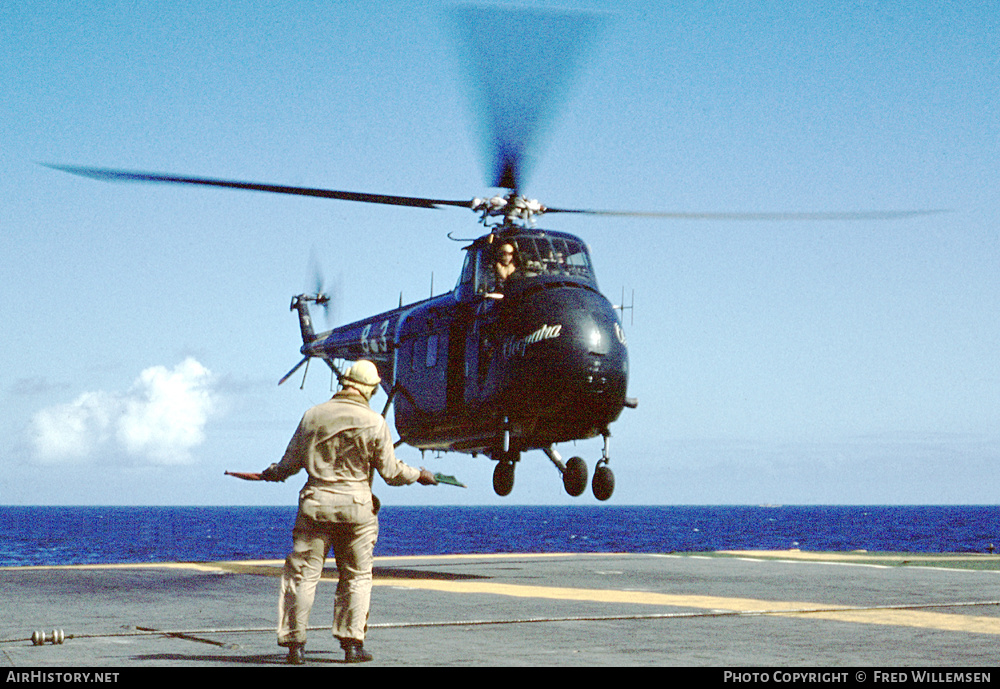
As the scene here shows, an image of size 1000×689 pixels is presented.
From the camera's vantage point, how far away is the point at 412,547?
4232 inches

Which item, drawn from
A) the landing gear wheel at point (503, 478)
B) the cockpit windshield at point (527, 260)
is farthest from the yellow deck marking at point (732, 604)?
the cockpit windshield at point (527, 260)

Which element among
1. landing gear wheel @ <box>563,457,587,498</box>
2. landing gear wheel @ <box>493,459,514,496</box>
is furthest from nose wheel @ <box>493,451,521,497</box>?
landing gear wheel @ <box>563,457,587,498</box>

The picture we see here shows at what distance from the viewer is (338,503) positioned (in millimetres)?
8414

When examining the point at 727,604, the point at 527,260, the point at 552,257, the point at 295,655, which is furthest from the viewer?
the point at 552,257

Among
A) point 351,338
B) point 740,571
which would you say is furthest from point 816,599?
point 351,338

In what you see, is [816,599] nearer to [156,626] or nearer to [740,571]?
[740,571]

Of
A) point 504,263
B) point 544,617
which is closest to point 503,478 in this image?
point 504,263

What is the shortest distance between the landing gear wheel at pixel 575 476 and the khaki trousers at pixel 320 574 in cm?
1219

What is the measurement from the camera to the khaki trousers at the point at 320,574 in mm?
8266

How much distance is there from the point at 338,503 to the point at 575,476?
1252 cm

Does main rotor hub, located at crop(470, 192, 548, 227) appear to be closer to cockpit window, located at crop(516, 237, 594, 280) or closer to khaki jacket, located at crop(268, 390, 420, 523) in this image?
cockpit window, located at crop(516, 237, 594, 280)

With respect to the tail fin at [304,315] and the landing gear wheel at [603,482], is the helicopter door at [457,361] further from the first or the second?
the tail fin at [304,315]

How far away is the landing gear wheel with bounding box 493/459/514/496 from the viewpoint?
2014 centimetres

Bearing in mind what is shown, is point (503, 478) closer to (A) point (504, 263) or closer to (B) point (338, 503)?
(A) point (504, 263)
